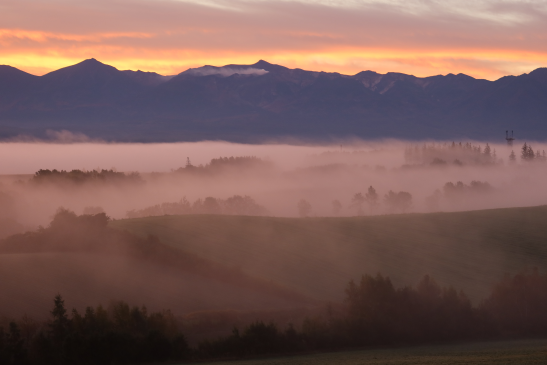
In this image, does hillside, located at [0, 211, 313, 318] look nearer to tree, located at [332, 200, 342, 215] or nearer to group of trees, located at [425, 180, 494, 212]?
tree, located at [332, 200, 342, 215]

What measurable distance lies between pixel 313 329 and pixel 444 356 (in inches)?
418

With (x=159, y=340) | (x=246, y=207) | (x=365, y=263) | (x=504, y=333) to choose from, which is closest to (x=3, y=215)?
(x=246, y=207)

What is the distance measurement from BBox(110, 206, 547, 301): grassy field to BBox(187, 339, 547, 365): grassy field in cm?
1659

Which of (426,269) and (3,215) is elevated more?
(3,215)

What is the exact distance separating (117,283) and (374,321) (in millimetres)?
25865

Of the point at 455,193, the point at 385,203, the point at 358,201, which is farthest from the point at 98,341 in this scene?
the point at 455,193

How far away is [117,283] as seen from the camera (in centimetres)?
6194

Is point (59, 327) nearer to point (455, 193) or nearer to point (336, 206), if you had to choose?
point (336, 206)

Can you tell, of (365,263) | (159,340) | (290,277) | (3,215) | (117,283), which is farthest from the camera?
(3,215)

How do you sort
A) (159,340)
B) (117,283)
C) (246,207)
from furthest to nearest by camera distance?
(246,207) → (117,283) → (159,340)

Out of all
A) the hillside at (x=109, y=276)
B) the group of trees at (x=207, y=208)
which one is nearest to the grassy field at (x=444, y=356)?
the hillside at (x=109, y=276)

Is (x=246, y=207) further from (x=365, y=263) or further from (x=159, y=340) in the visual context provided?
(x=159, y=340)

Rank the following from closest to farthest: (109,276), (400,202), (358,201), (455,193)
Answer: (109,276) → (400,202) → (358,201) → (455,193)

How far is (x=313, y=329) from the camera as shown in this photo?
47.9 meters
